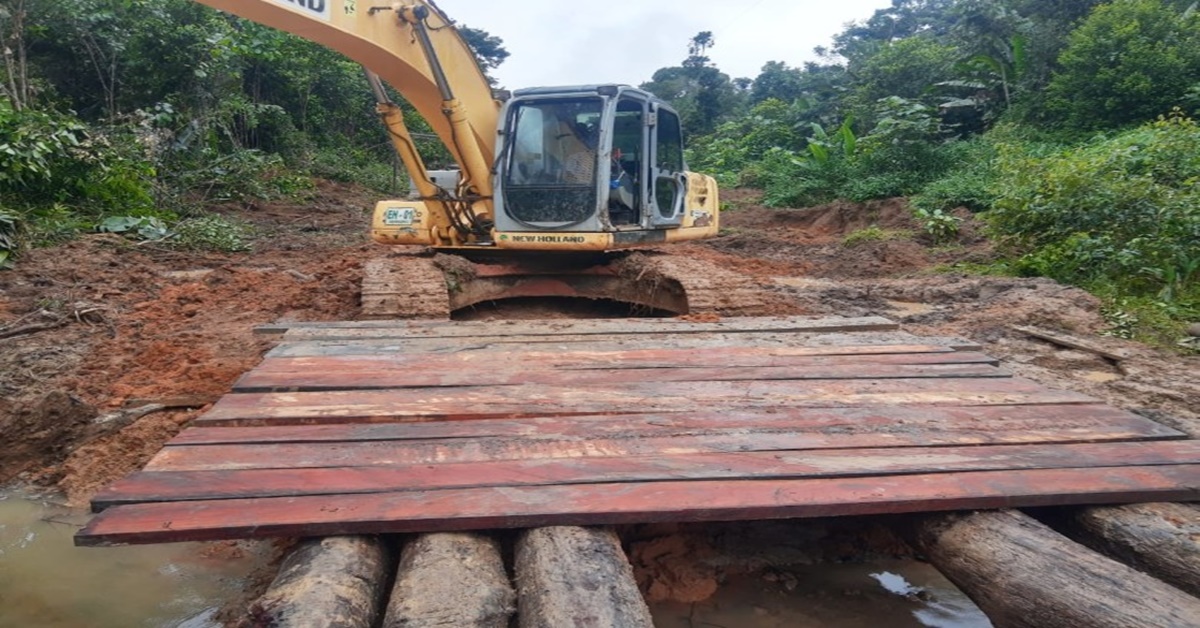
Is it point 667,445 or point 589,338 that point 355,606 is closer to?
point 667,445

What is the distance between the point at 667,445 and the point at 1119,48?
14.8 meters

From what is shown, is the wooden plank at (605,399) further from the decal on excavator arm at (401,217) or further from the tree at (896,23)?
the tree at (896,23)

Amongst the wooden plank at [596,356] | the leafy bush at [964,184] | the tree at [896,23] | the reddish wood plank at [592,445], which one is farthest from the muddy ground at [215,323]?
the tree at [896,23]

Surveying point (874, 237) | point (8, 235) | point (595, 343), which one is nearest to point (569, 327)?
point (595, 343)

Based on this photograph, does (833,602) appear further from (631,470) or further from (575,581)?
(575,581)

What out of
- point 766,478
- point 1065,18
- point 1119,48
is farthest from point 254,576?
point 1065,18

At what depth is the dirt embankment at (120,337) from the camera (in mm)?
3342

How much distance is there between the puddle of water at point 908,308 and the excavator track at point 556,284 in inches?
60.6

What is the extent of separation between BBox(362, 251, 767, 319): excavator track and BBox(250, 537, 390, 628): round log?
125 inches

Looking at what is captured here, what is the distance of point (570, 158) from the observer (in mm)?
5824

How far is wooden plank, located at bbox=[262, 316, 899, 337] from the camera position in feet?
12.1

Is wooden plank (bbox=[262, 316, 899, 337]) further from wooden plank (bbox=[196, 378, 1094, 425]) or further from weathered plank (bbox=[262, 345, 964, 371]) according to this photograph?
wooden plank (bbox=[196, 378, 1094, 425])

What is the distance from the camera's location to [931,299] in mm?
6859

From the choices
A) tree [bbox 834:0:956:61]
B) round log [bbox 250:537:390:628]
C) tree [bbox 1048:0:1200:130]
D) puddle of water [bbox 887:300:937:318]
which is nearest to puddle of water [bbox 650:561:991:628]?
round log [bbox 250:537:390:628]
